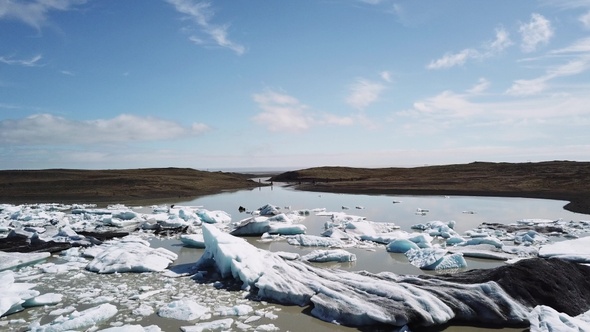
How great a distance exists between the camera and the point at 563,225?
46.6 ft

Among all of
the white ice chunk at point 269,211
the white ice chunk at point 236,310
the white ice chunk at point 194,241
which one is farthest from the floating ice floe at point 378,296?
the white ice chunk at point 269,211

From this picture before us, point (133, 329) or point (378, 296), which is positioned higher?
point (378, 296)

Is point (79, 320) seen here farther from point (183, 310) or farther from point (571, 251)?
point (571, 251)

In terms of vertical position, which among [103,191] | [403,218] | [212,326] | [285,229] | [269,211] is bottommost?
[212,326]

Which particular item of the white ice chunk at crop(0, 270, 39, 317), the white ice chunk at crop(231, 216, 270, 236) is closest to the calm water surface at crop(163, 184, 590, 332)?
the white ice chunk at crop(231, 216, 270, 236)

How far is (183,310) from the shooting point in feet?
19.0

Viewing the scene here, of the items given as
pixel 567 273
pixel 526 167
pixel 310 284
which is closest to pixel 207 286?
pixel 310 284

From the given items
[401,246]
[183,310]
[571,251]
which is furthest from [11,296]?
[571,251]

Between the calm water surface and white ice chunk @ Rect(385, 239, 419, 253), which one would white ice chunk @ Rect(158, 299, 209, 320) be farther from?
white ice chunk @ Rect(385, 239, 419, 253)

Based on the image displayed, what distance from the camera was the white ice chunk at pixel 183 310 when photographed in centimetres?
568

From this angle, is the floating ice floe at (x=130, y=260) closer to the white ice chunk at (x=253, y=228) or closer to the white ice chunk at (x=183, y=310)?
the white ice chunk at (x=183, y=310)

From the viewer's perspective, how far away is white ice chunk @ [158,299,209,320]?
5.68 meters

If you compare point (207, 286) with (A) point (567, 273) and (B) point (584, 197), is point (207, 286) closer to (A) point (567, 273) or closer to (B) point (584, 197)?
(A) point (567, 273)

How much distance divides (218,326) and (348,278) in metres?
2.27
